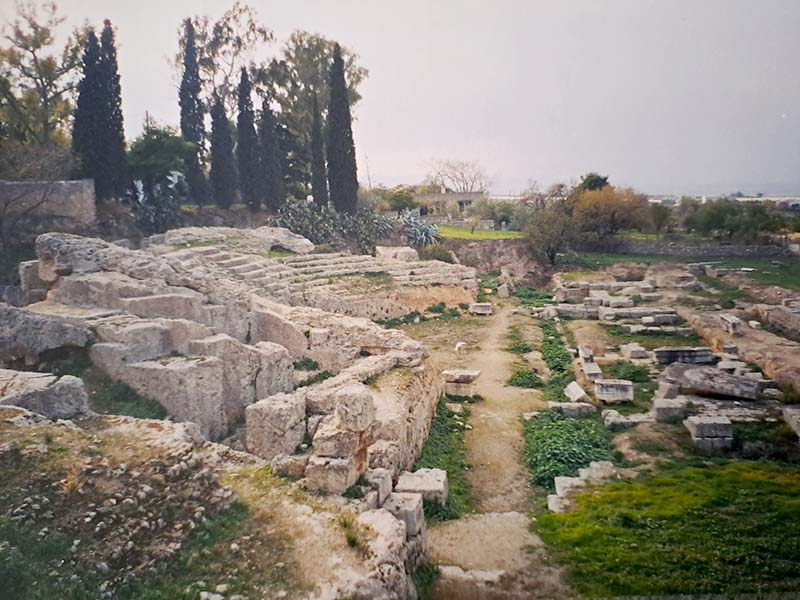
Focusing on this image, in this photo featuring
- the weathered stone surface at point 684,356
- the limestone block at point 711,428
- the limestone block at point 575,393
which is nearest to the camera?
the limestone block at point 711,428

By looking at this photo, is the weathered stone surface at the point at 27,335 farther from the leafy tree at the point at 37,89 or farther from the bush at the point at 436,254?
the bush at the point at 436,254

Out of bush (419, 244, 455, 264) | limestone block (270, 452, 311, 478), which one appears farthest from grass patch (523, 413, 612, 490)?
bush (419, 244, 455, 264)

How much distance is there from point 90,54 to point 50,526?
41.4ft

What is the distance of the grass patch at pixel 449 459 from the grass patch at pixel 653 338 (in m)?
6.97

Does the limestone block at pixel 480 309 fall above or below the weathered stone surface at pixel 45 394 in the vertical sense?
below

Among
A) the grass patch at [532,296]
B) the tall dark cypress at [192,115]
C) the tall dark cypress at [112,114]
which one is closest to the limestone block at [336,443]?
the tall dark cypress at [192,115]

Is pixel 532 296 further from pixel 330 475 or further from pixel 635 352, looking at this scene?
pixel 330 475

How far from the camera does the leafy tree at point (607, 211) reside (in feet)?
92.1

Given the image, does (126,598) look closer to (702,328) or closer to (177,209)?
(702,328)

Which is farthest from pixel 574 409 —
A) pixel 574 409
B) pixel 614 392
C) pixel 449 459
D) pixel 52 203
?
pixel 52 203

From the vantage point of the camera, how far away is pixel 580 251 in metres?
30.0

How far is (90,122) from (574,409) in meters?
14.1

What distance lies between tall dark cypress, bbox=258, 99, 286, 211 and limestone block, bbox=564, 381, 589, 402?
63.0 ft

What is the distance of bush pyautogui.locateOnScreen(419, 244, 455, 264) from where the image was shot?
29.2m
